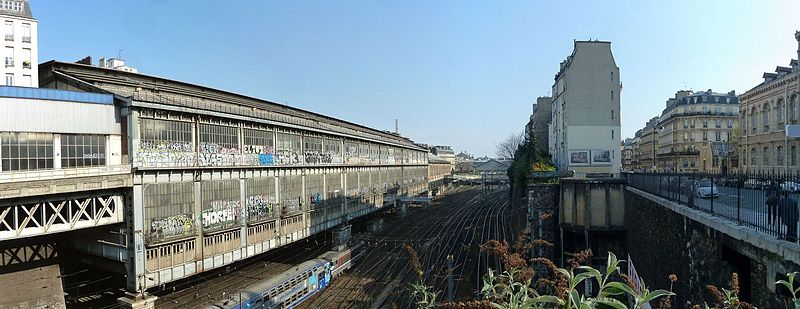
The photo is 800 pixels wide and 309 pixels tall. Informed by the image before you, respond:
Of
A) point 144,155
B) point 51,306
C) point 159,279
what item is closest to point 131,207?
point 144,155

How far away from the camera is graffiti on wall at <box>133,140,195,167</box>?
16.8 meters

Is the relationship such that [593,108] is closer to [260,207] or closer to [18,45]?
[260,207]

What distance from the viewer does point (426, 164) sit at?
74.6 m

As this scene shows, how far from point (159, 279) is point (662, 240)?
1914 cm

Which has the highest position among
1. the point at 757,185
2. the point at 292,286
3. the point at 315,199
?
the point at 757,185

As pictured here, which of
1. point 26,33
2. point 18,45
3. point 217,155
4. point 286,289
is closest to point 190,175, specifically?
point 217,155

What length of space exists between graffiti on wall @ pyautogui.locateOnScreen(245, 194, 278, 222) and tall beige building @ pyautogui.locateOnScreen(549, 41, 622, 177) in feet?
93.0

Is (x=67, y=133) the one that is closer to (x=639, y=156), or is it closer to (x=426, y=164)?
(x=426, y=164)

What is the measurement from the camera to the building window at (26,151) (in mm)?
13781

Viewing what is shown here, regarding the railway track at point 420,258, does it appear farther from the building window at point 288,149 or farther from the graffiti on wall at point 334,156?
the building window at point 288,149

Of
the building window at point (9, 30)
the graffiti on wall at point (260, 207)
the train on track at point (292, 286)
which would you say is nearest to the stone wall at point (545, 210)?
the train on track at point (292, 286)

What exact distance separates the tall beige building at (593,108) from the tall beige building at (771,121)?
33.3 feet

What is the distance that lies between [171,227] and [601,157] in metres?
36.5

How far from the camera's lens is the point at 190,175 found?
739 inches
